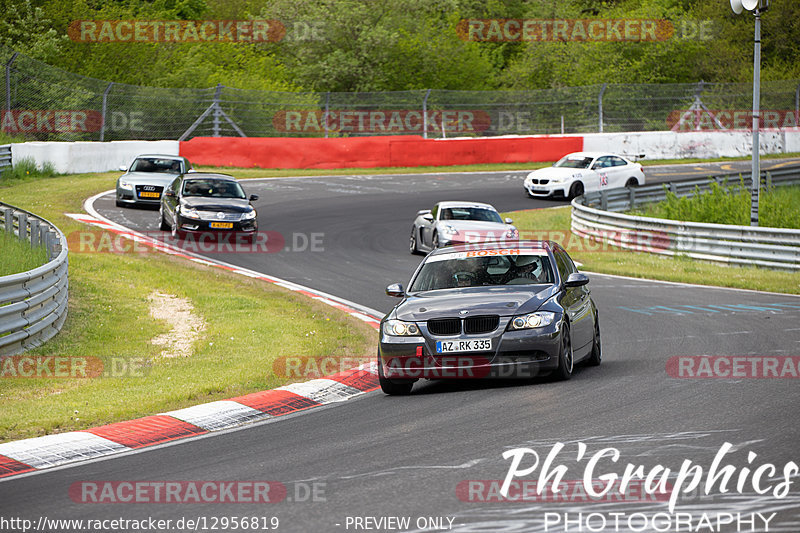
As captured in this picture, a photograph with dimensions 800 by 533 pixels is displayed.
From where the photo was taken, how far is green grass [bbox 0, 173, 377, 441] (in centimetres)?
1001

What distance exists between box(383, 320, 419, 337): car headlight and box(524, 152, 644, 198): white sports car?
23.6 meters

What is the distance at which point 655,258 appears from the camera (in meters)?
23.7

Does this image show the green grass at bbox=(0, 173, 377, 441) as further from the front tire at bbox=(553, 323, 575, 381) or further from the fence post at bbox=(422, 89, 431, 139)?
the fence post at bbox=(422, 89, 431, 139)

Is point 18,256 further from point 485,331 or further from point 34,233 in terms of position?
point 485,331

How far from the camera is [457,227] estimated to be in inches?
899

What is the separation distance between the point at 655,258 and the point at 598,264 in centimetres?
180

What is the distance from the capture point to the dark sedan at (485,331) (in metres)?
10.0

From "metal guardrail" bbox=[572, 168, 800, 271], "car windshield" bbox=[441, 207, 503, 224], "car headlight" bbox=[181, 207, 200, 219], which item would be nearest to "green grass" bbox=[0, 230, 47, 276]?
"car headlight" bbox=[181, 207, 200, 219]

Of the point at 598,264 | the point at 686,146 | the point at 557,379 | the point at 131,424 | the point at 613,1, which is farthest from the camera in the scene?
the point at 613,1

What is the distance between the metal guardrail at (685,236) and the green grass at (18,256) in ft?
43.8

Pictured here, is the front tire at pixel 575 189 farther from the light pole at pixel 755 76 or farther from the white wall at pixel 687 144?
the light pole at pixel 755 76

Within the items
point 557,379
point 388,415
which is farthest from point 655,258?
point 388,415

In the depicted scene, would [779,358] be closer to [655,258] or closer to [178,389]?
[178,389]

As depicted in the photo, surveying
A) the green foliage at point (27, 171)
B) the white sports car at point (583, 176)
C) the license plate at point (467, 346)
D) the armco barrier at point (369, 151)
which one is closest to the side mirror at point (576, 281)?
the license plate at point (467, 346)
